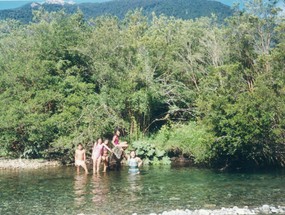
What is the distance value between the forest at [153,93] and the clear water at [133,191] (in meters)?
2.37

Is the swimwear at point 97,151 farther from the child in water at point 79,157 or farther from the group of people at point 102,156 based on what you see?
the child in water at point 79,157

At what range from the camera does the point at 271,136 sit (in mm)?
22781

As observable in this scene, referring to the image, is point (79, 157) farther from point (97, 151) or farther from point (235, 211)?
point (235, 211)

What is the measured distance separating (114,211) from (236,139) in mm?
9163

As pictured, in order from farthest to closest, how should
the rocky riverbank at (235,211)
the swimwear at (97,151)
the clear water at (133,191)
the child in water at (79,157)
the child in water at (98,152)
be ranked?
the child in water at (79,157), the swimwear at (97,151), the child in water at (98,152), the clear water at (133,191), the rocky riverbank at (235,211)

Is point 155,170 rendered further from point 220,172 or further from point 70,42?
point 70,42

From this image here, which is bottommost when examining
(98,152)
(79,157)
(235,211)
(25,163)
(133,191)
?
(235,211)

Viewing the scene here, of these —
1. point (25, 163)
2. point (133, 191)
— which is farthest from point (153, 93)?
point (133, 191)

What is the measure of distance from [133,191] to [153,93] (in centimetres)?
1137

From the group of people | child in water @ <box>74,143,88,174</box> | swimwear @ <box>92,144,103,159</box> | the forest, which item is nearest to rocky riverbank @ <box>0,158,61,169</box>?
the forest

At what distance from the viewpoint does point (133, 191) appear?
18969 mm

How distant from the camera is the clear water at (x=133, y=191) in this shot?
16.0 metres

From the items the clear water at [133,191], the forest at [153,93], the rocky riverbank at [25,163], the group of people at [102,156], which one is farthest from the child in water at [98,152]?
the rocky riverbank at [25,163]

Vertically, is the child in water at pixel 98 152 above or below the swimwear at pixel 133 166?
above
